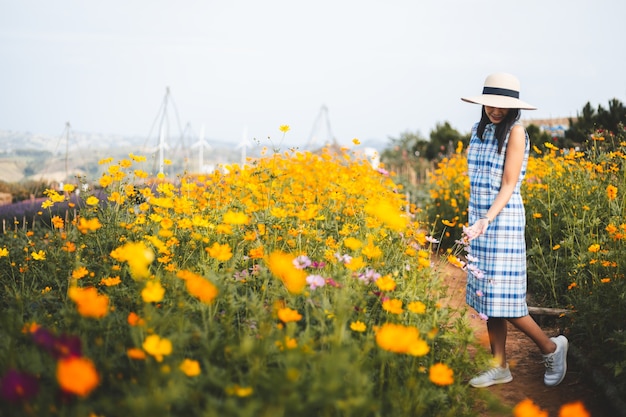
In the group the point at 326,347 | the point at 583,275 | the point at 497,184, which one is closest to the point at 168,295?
the point at 326,347

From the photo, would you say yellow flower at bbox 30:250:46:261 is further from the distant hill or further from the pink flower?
the distant hill

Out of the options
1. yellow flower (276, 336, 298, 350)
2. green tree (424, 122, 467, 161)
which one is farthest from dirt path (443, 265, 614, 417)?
green tree (424, 122, 467, 161)

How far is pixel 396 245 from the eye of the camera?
11.4ft

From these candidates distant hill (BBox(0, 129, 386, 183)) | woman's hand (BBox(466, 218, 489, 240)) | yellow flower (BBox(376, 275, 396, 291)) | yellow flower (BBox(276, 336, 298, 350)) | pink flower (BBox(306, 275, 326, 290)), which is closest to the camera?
yellow flower (BBox(276, 336, 298, 350))

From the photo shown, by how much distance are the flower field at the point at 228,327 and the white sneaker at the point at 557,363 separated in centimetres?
49

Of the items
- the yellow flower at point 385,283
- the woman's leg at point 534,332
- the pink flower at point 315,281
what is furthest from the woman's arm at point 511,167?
the pink flower at point 315,281

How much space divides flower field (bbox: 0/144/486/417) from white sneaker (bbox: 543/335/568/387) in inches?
19.2

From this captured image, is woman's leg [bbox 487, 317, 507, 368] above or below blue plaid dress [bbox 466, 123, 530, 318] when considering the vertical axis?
below

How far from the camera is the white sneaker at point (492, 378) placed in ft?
9.63

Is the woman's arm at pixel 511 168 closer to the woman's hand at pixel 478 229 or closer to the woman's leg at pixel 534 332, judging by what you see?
the woman's hand at pixel 478 229

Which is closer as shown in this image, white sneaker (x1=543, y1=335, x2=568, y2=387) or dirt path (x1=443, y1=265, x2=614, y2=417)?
dirt path (x1=443, y1=265, x2=614, y2=417)

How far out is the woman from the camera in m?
2.93

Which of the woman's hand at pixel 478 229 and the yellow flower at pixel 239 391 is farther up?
the woman's hand at pixel 478 229

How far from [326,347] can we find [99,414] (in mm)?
909
